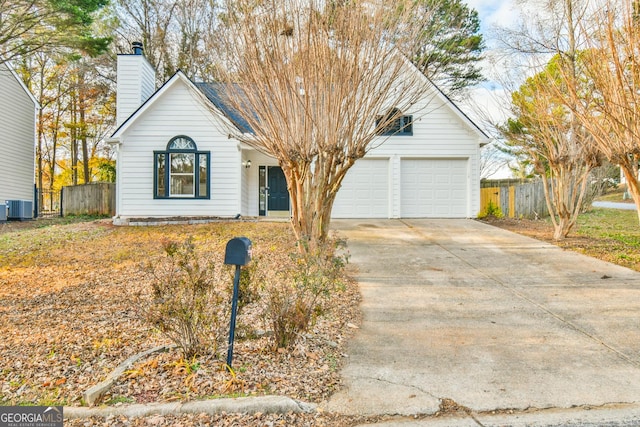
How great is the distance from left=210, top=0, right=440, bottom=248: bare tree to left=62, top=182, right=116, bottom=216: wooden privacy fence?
14.6m

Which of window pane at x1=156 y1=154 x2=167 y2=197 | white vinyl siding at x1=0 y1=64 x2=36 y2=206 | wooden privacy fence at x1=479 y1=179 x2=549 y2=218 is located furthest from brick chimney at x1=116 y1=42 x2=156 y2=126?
wooden privacy fence at x1=479 y1=179 x2=549 y2=218

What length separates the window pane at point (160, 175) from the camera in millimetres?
13484

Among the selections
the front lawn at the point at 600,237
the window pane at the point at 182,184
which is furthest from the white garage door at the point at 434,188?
the window pane at the point at 182,184

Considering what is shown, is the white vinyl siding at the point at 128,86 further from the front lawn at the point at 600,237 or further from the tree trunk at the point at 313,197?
the front lawn at the point at 600,237

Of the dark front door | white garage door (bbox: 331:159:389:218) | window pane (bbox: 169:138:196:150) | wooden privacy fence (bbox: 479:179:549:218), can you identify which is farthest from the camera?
wooden privacy fence (bbox: 479:179:549:218)

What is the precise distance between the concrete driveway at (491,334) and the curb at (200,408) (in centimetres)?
42

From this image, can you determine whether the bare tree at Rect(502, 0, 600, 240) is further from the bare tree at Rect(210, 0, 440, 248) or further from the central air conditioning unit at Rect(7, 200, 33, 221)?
the central air conditioning unit at Rect(7, 200, 33, 221)

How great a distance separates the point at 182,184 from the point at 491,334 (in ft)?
37.1

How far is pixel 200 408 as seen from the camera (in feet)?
9.85

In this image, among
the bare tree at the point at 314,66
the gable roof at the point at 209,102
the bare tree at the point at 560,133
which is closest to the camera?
the bare tree at the point at 314,66

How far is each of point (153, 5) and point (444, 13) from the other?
62.5ft

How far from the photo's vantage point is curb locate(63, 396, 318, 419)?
2.97 meters

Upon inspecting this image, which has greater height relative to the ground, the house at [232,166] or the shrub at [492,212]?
the house at [232,166]

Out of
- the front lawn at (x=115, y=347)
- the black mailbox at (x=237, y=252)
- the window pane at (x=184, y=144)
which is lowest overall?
the front lawn at (x=115, y=347)
